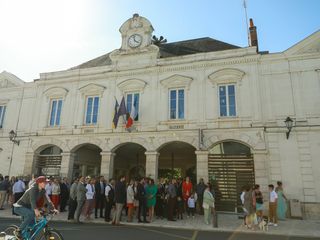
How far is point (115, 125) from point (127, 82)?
3.02 meters

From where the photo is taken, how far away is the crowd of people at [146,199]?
31.0 ft

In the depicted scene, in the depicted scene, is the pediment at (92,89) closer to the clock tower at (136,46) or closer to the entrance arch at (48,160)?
the clock tower at (136,46)

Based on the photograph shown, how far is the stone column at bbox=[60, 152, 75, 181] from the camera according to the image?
1534 centimetres

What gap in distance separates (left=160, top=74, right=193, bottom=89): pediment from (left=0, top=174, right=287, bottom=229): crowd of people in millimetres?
5702

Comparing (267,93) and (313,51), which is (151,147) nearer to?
(267,93)

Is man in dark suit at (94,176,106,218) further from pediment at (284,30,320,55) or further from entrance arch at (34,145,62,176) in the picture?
pediment at (284,30,320,55)

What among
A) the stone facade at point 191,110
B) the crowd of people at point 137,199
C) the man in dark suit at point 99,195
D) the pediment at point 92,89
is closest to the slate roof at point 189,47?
the stone facade at point 191,110

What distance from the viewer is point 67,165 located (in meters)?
15.4

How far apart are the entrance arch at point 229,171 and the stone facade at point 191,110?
552 millimetres

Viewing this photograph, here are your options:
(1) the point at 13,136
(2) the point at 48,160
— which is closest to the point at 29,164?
(2) the point at 48,160

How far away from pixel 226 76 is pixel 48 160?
12410mm

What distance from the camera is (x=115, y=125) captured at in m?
14.4

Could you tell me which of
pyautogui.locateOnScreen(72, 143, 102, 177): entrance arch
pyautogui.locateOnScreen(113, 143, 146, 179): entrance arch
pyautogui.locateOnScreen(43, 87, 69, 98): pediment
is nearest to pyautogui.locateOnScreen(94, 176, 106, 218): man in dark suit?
pyautogui.locateOnScreen(72, 143, 102, 177): entrance arch

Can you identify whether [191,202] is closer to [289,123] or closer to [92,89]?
[289,123]
